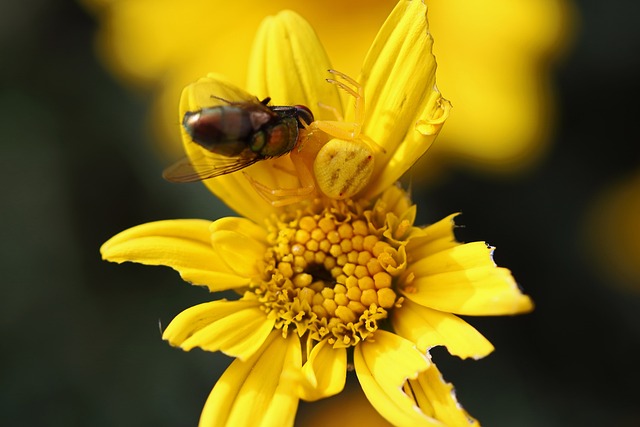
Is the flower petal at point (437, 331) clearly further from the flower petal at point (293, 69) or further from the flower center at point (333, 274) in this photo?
the flower petal at point (293, 69)

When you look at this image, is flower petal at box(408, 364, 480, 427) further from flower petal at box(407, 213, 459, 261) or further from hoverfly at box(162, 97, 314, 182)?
hoverfly at box(162, 97, 314, 182)

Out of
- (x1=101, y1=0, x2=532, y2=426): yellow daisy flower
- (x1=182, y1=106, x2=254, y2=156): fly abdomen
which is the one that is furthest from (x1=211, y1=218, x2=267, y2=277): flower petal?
(x1=182, y1=106, x2=254, y2=156): fly abdomen

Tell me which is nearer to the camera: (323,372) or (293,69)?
(323,372)

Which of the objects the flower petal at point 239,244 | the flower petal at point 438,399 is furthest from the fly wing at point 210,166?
the flower petal at point 438,399

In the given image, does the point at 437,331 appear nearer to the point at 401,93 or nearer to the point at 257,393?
the point at 257,393

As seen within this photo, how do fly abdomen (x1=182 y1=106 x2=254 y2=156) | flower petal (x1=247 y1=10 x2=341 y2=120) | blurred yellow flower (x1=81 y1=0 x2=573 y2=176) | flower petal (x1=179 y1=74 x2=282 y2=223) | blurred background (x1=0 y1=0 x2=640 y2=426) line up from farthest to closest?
blurred background (x1=0 y1=0 x2=640 y2=426), blurred yellow flower (x1=81 y1=0 x2=573 y2=176), flower petal (x1=247 y1=10 x2=341 y2=120), flower petal (x1=179 y1=74 x2=282 y2=223), fly abdomen (x1=182 y1=106 x2=254 y2=156)

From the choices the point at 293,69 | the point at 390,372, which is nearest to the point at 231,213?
the point at 293,69
